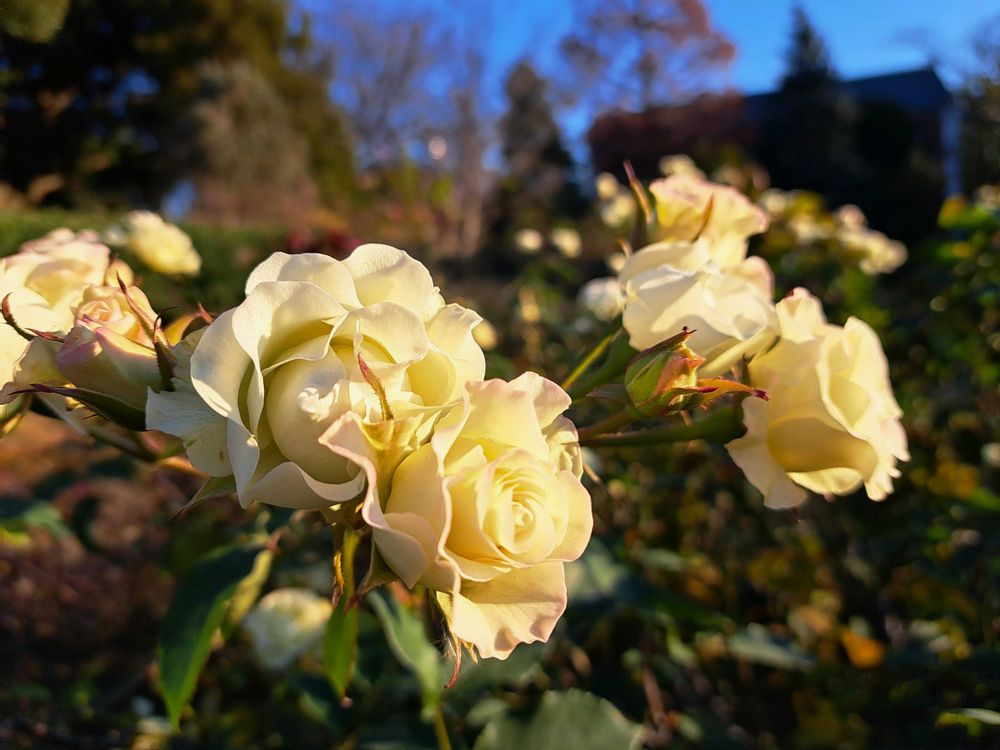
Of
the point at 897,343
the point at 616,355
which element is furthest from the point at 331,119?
the point at 616,355

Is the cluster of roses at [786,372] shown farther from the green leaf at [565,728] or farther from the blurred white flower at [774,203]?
the blurred white flower at [774,203]

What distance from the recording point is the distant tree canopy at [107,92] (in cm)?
88

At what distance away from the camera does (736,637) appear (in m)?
1.48

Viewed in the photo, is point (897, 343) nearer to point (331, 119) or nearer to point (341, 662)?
point (341, 662)

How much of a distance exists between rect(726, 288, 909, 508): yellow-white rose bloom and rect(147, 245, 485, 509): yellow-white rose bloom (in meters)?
0.32

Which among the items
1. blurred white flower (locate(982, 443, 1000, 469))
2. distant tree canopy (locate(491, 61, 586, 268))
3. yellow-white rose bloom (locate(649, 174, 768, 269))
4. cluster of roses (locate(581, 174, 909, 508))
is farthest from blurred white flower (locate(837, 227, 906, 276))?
distant tree canopy (locate(491, 61, 586, 268))

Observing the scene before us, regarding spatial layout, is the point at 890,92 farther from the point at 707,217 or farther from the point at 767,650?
the point at 707,217

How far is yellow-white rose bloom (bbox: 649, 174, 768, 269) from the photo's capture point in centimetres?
84

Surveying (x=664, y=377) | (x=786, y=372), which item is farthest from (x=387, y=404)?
(x=786, y=372)

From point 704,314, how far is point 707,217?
237 mm

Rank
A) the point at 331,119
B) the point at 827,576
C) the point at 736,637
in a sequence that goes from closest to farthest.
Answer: the point at 736,637 < the point at 827,576 < the point at 331,119

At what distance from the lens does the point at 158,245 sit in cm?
123

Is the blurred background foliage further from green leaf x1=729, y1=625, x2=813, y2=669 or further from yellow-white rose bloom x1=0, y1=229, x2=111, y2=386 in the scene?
yellow-white rose bloom x1=0, y1=229, x2=111, y2=386

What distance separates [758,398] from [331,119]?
12.5 meters
